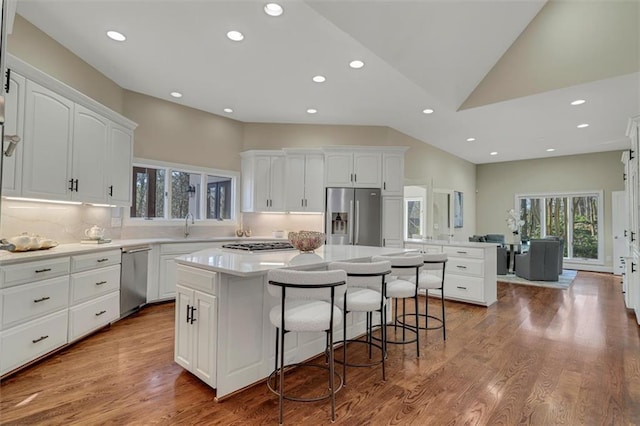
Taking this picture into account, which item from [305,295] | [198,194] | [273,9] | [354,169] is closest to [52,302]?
[305,295]

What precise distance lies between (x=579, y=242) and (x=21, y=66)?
10936 mm

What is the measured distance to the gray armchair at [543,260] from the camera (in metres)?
6.30

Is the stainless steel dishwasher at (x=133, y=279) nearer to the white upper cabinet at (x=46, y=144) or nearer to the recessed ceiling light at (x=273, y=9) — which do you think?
the white upper cabinet at (x=46, y=144)

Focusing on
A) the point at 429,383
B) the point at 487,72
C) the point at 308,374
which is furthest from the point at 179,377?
the point at 487,72

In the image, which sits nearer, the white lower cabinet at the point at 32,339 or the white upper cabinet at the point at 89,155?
the white lower cabinet at the point at 32,339

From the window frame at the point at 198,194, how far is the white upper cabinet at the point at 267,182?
37 cm

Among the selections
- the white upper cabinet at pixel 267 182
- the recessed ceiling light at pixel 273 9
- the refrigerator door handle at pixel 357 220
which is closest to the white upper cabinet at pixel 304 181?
the white upper cabinet at pixel 267 182

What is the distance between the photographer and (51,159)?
3033 mm

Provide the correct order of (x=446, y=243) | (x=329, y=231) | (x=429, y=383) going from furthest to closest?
(x=329, y=231)
(x=446, y=243)
(x=429, y=383)

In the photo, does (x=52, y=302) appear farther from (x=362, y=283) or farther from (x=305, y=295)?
(x=362, y=283)

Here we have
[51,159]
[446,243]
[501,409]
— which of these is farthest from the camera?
[446,243]

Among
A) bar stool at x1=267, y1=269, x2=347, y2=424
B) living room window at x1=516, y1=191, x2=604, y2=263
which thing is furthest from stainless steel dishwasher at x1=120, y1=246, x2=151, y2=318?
living room window at x1=516, y1=191, x2=604, y2=263

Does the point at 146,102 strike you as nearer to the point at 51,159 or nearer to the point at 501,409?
the point at 51,159

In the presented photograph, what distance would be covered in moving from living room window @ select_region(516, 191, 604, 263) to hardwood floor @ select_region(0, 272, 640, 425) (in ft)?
18.3
